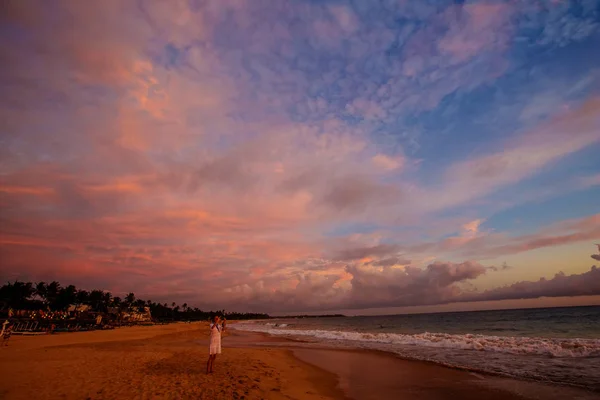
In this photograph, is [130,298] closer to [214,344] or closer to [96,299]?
[96,299]

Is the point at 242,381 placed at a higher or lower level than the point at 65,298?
lower

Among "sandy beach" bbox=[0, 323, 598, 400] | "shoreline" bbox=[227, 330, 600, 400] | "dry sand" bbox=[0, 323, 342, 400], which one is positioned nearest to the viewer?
"dry sand" bbox=[0, 323, 342, 400]

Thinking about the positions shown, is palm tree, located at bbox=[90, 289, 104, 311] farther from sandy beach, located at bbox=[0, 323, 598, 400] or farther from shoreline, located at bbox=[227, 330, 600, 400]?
shoreline, located at bbox=[227, 330, 600, 400]

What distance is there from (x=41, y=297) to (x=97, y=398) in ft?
401

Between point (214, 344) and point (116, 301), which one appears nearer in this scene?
point (214, 344)

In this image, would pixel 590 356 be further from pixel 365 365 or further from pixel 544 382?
pixel 365 365

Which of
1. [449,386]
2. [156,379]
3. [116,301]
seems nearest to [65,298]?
[116,301]


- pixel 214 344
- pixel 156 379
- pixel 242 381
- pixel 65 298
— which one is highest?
pixel 65 298

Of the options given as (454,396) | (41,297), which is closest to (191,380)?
(454,396)

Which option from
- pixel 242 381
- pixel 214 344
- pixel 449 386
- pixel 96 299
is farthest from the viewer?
pixel 96 299

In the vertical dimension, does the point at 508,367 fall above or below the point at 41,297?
below

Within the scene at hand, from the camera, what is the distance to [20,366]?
588 inches

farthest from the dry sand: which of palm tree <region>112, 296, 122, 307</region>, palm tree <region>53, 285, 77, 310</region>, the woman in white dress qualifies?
palm tree <region>112, 296, 122, 307</region>

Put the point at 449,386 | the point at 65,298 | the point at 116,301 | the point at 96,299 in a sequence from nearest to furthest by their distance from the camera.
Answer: the point at 449,386, the point at 65,298, the point at 96,299, the point at 116,301
